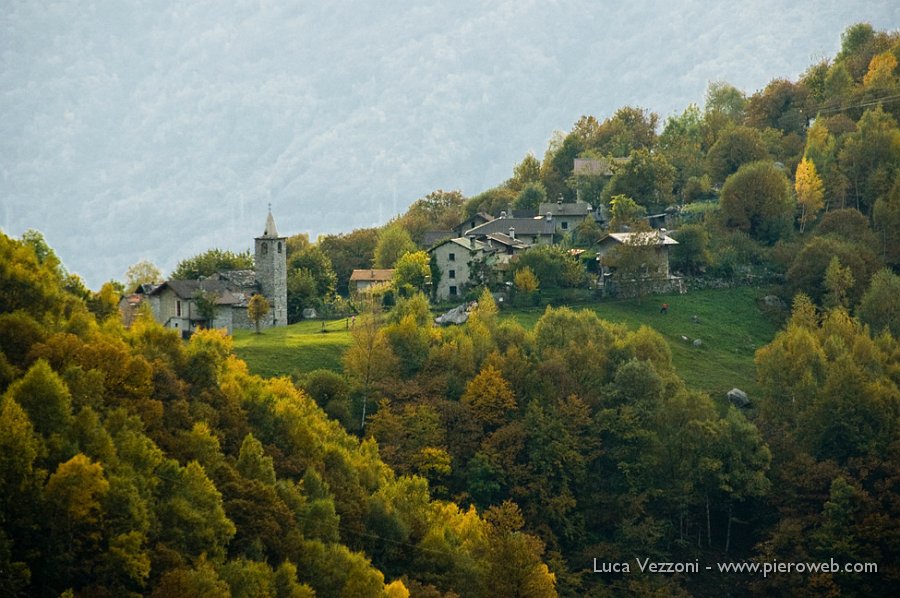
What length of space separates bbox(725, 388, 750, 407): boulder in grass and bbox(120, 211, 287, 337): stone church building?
29.4m

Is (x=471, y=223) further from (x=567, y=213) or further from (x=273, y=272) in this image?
(x=273, y=272)

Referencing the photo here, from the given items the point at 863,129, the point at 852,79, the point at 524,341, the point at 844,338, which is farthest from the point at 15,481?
the point at 852,79

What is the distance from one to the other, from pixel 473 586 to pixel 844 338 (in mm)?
37024

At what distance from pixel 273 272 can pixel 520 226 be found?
2732 centimetres

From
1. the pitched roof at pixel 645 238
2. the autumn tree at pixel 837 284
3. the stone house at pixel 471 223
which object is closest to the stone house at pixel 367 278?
the stone house at pixel 471 223

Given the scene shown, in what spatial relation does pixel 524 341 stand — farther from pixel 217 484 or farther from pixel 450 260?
pixel 217 484

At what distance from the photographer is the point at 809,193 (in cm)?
11512

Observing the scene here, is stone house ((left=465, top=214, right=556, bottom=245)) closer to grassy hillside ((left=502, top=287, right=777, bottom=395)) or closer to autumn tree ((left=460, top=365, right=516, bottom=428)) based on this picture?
grassy hillside ((left=502, top=287, right=777, bottom=395))

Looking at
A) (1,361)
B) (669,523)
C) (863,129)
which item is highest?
(863,129)

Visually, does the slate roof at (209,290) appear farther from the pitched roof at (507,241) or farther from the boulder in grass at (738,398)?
the boulder in grass at (738,398)

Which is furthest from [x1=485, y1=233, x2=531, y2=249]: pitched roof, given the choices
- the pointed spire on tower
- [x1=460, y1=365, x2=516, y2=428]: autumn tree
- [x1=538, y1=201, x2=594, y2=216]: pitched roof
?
[x1=460, y1=365, x2=516, y2=428]: autumn tree

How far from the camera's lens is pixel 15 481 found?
1741 inches

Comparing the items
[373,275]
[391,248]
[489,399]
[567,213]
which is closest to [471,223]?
[567,213]

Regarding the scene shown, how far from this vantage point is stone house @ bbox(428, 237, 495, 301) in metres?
99.6
